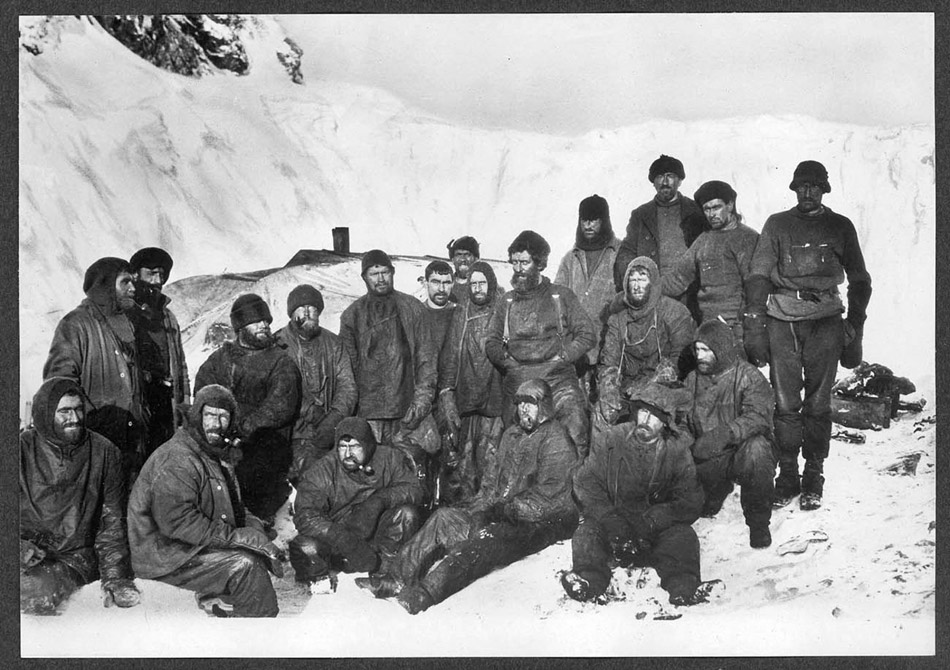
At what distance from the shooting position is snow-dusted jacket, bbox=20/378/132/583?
8883mm

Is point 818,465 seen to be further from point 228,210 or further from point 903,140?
point 228,210

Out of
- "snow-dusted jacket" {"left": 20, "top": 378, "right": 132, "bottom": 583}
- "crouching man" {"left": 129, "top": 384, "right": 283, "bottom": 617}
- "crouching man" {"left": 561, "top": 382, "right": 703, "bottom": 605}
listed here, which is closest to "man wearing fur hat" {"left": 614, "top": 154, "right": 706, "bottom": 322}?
"crouching man" {"left": 561, "top": 382, "right": 703, "bottom": 605}

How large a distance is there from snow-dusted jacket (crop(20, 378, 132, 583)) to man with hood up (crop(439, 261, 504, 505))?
213 centimetres

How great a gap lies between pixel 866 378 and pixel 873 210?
3.67ft

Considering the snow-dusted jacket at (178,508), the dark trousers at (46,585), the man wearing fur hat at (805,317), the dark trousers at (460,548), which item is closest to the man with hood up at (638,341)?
the man wearing fur hat at (805,317)

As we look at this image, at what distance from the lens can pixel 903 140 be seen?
9.19m

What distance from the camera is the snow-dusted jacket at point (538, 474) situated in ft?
28.9

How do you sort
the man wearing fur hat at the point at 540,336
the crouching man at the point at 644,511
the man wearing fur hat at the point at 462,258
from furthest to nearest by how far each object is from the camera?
1. the man wearing fur hat at the point at 462,258
2. the man wearing fur hat at the point at 540,336
3. the crouching man at the point at 644,511

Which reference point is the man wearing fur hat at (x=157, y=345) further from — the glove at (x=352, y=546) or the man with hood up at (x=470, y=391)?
the man with hood up at (x=470, y=391)

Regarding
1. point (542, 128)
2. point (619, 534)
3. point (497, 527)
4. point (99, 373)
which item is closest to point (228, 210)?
point (99, 373)

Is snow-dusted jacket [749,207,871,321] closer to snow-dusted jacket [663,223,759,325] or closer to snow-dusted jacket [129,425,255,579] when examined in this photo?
snow-dusted jacket [663,223,759,325]

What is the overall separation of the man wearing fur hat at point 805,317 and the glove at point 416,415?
2.15 metres

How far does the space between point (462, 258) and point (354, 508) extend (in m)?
1.81

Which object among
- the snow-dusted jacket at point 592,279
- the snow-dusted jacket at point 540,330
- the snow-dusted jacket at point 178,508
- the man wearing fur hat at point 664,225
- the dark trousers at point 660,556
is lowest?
the dark trousers at point 660,556
